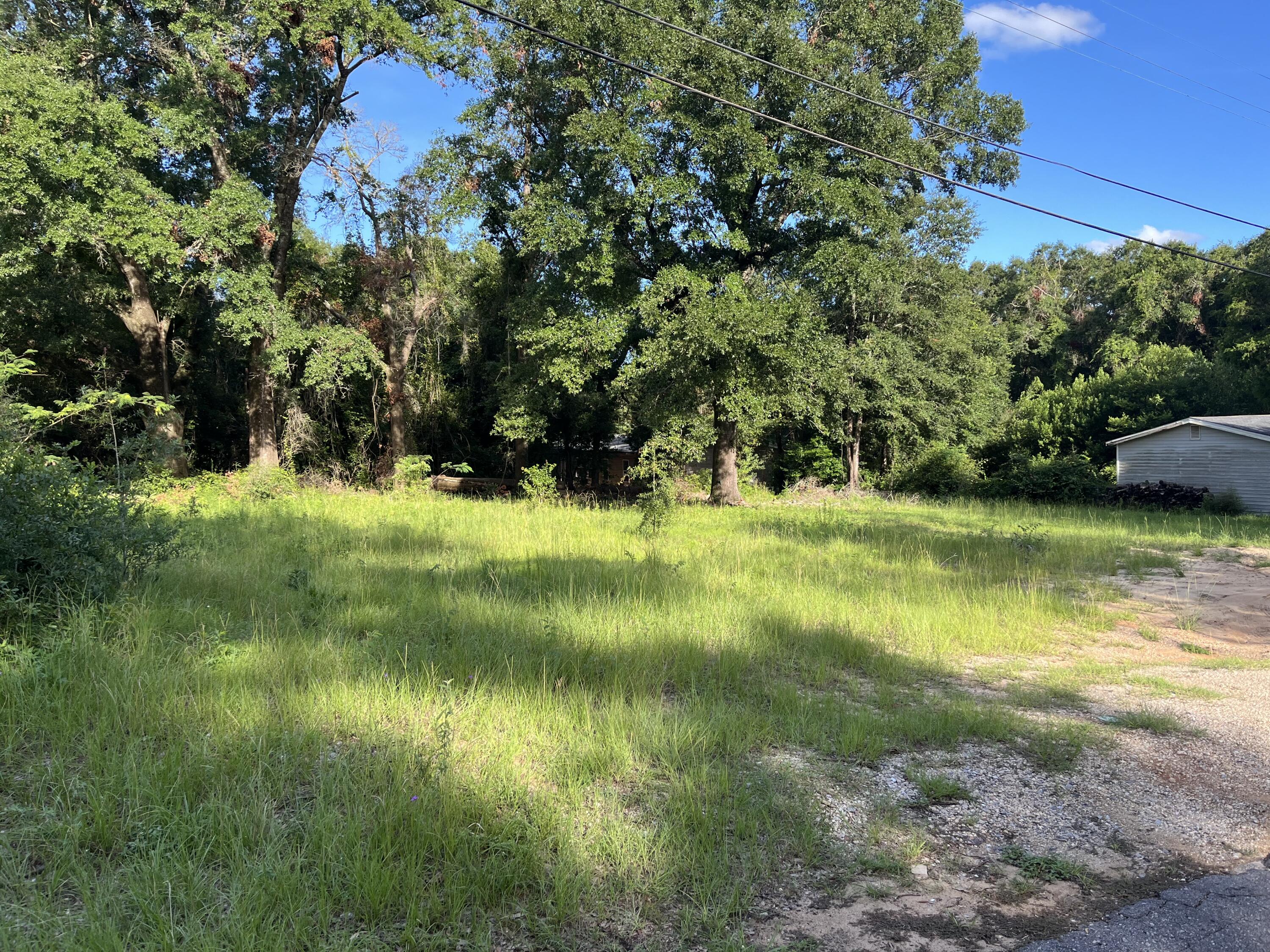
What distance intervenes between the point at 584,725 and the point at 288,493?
52.5 ft

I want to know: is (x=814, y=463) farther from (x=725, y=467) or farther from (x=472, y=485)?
(x=472, y=485)

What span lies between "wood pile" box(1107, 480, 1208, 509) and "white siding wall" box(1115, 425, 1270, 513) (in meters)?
0.52

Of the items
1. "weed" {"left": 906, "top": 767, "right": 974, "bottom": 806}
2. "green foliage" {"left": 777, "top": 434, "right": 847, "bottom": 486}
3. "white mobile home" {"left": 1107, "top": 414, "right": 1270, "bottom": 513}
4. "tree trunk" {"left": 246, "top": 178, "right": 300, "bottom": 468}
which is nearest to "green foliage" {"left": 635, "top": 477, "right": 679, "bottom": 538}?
"weed" {"left": 906, "top": 767, "right": 974, "bottom": 806}

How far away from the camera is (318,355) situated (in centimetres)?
1959

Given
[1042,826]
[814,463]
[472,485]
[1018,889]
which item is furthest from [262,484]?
[814,463]

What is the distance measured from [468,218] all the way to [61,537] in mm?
18032

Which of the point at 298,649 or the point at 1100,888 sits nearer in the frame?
the point at 1100,888

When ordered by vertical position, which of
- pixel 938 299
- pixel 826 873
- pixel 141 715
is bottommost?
pixel 826 873

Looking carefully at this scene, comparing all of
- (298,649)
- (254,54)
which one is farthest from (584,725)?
(254,54)

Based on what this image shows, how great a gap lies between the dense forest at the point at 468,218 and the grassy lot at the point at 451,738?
8912 mm

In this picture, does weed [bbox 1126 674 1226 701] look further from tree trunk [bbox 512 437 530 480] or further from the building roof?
the building roof

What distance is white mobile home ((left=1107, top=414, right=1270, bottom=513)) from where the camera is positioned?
23.5 meters

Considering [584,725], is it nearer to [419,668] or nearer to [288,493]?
[419,668]

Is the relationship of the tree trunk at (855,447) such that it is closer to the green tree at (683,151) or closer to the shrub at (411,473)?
the green tree at (683,151)
